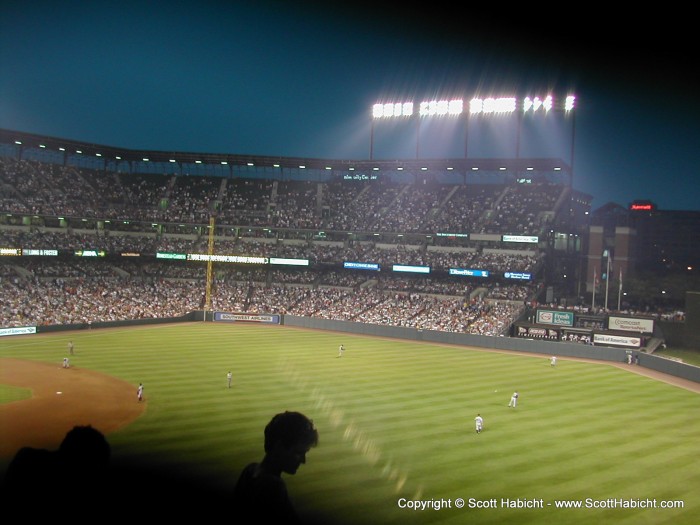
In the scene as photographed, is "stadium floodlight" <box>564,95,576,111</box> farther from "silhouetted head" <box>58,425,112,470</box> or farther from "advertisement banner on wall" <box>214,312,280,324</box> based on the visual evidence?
"silhouetted head" <box>58,425,112,470</box>

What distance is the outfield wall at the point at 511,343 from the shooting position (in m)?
46.2

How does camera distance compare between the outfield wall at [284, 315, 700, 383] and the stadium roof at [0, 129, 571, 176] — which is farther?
the stadium roof at [0, 129, 571, 176]

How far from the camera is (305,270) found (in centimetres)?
8375

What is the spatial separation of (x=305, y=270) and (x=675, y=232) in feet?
211

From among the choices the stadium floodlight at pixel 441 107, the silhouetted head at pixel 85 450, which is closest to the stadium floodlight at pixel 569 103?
the stadium floodlight at pixel 441 107

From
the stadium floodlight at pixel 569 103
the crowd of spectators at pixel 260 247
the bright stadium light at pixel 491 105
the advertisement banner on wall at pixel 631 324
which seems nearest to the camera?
the advertisement banner on wall at pixel 631 324

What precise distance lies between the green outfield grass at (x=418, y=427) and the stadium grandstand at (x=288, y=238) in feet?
67.6

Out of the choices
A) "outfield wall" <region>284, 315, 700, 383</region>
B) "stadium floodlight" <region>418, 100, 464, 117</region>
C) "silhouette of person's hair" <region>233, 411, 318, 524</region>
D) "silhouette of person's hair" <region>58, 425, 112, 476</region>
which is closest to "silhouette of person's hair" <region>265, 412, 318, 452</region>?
"silhouette of person's hair" <region>233, 411, 318, 524</region>

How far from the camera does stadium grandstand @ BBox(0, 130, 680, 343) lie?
69125mm

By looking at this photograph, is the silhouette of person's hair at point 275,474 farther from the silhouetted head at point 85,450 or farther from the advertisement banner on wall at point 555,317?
the advertisement banner on wall at point 555,317

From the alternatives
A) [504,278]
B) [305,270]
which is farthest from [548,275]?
[305,270]

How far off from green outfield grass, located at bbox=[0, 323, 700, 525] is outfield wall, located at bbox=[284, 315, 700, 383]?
3.54 meters

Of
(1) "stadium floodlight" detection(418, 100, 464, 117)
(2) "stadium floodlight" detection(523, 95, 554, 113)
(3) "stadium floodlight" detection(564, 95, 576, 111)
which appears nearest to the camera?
(3) "stadium floodlight" detection(564, 95, 576, 111)

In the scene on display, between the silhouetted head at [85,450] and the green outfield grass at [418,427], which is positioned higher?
the silhouetted head at [85,450]
